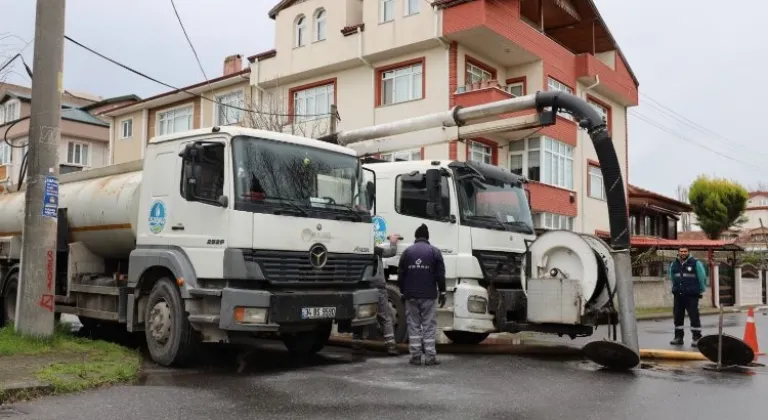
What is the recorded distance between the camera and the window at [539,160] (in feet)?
84.7

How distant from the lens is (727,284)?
98.2 ft

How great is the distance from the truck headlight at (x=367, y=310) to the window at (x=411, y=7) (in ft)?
55.7

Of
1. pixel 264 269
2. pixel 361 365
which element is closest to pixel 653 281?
pixel 361 365

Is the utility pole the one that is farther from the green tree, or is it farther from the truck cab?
the green tree

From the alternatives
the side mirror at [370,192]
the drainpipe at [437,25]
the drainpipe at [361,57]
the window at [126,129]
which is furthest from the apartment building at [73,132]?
the side mirror at [370,192]

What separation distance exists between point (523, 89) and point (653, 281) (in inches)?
321

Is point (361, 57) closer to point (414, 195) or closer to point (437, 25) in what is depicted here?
point (437, 25)

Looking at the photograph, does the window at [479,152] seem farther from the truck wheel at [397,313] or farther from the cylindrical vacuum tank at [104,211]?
the cylindrical vacuum tank at [104,211]

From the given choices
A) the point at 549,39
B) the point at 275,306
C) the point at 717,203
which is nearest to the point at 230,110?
the point at 549,39

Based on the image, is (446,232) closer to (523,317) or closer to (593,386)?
(523,317)

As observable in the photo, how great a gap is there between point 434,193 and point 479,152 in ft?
47.5

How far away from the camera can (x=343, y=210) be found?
→ 360 inches

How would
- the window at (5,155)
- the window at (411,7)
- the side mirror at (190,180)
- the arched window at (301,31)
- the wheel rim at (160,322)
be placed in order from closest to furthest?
the side mirror at (190,180) → the wheel rim at (160,322) → the window at (411,7) → the arched window at (301,31) → the window at (5,155)

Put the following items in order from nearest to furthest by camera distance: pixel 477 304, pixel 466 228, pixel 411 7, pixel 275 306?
pixel 275 306 → pixel 477 304 → pixel 466 228 → pixel 411 7
